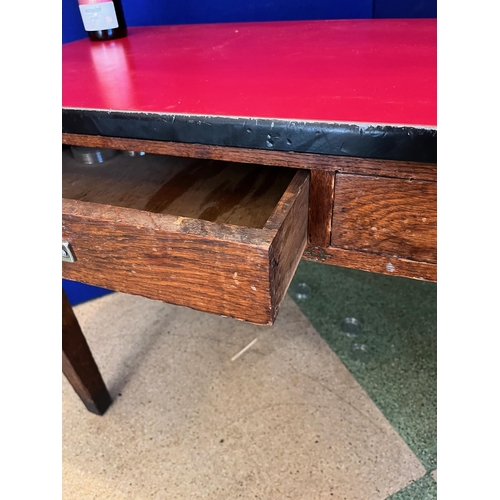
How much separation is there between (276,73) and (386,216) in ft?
0.66

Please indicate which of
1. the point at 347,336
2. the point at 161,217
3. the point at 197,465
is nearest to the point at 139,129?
the point at 161,217

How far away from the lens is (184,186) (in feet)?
1.76

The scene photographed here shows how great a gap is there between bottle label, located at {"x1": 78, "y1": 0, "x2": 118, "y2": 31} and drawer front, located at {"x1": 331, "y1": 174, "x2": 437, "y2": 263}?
57 cm

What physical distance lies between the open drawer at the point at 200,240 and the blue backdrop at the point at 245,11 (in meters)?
0.47

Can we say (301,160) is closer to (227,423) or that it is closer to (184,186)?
(184,186)

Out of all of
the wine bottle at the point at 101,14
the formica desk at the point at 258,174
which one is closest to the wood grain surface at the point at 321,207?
the formica desk at the point at 258,174

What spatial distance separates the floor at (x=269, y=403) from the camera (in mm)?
695

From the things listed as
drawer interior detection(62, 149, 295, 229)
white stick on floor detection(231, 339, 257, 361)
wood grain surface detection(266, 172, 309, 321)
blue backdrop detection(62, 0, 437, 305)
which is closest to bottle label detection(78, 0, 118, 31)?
blue backdrop detection(62, 0, 437, 305)

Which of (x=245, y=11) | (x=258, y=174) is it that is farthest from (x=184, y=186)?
(x=245, y=11)

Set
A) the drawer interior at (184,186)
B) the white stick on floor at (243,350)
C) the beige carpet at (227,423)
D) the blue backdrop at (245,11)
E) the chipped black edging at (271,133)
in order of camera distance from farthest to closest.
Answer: the white stick on floor at (243,350) < the blue backdrop at (245,11) < the beige carpet at (227,423) < the drawer interior at (184,186) < the chipped black edging at (271,133)

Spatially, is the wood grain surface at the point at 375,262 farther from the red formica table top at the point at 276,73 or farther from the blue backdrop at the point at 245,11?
the blue backdrop at the point at 245,11

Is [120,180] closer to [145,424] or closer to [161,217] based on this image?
[161,217]
